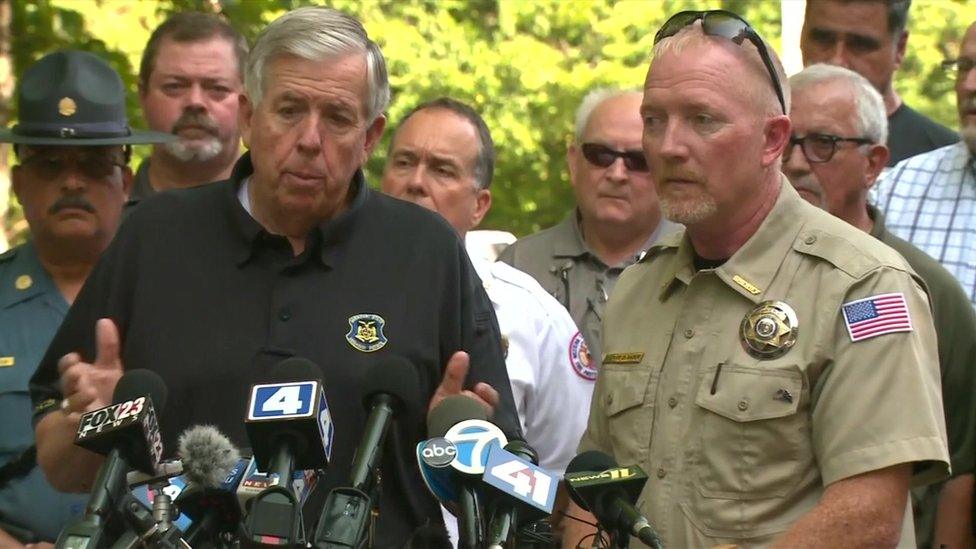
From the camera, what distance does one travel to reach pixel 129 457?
4.01 m

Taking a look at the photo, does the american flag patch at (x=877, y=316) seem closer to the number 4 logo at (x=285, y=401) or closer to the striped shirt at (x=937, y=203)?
the number 4 logo at (x=285, y=401)

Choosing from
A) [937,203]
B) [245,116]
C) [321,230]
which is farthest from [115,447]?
[937,203]

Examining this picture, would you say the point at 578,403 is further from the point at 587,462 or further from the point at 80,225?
the point at 587,462

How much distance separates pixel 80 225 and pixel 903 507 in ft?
11.6

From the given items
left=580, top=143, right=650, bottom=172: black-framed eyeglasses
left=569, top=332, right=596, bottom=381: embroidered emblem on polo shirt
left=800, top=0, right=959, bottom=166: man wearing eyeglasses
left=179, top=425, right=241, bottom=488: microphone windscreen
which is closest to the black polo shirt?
left=179, top=425, right=241, bottom=488: microphone windscreen

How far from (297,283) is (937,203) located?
11.3 feet

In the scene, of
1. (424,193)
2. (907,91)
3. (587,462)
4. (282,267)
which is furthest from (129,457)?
(907,91)

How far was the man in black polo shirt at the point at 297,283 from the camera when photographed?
5.18m

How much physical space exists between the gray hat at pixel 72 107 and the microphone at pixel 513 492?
3.61 m

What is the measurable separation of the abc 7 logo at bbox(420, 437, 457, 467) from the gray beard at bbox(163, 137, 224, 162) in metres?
4.26

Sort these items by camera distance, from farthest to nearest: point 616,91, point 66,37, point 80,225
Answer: point 66,37 < point 616,91 < point 80,225

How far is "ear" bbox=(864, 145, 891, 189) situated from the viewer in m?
7.05

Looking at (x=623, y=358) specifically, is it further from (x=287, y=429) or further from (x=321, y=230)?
(x=287, y=429)

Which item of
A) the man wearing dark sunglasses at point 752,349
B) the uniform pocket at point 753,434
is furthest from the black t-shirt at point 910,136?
the uniform pocket at point 753,434
